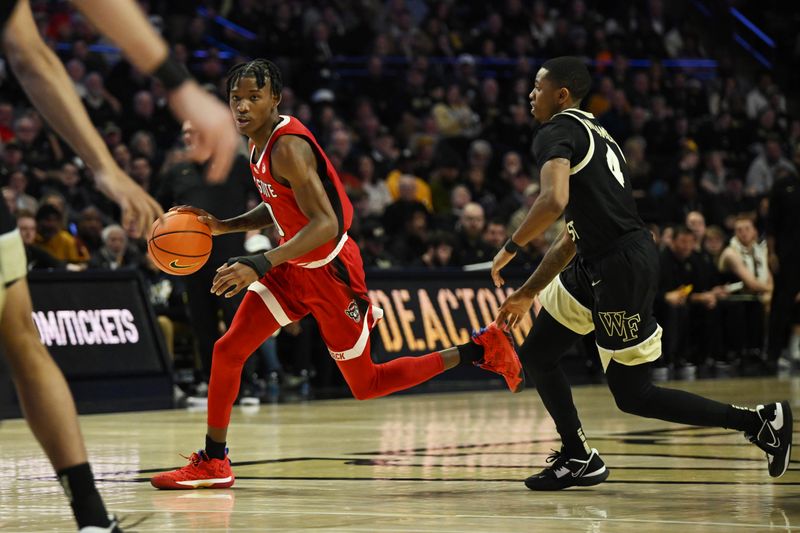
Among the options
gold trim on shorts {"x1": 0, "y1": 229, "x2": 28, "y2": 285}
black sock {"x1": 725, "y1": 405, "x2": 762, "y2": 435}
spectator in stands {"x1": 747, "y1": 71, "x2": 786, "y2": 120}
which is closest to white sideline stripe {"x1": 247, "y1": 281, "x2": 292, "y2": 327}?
black sock {"x1": 725, "y1": 405, "x2": 762, "y2": 435}

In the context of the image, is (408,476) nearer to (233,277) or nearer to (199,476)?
(199,476)

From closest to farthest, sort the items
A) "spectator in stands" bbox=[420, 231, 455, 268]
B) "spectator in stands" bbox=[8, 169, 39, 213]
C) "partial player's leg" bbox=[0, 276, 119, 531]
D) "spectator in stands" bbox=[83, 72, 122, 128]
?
1. "partial player's leg" bbox=[0, 276, 119, 531]
2. "spectator in stands" bbox=[8, 169, 39, 213]
3. "spectator in stands" bbox=[420, 231, 455, 268]
4. "spectator in stands" bbox=[83, 72, 122, 128]

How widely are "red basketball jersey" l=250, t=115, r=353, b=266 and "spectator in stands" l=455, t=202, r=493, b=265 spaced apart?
9.37 metres

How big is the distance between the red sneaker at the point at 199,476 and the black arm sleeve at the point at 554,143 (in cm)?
212

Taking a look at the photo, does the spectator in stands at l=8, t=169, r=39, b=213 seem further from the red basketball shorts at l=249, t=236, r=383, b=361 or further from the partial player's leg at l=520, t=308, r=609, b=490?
the partial player's leg at l=520, t=308, r=609, b=490

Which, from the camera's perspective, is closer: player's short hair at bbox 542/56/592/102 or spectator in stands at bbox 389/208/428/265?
player's short hair at bbox 542/56/592/102

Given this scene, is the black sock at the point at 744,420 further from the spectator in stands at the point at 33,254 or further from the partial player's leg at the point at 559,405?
the spectator in stands at the point at 33,254

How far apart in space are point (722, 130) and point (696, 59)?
294 centimetres

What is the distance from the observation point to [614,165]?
22.8 ft

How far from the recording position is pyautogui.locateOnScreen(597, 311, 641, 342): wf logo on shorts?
6684mm

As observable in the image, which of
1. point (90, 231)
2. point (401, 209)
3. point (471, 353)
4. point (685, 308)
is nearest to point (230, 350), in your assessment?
point (471, 353)

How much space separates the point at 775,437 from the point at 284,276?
→ 245cm

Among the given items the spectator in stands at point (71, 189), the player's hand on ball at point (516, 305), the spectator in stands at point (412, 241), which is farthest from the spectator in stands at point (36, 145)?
the player's hand on ball at point (516, 305)

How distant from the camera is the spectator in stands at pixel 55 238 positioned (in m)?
14.2
